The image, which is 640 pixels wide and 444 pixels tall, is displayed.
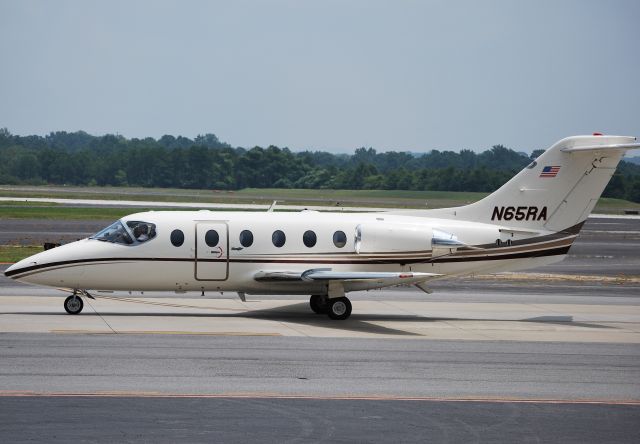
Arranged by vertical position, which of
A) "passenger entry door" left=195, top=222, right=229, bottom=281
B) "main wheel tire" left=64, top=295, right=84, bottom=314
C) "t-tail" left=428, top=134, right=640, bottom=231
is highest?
"t-tail" left=428, top=134, right=640, bottom=231

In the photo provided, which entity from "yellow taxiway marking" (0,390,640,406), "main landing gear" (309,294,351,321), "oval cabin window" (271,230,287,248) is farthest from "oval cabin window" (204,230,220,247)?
"yellow taxiway marking" (0,390,640,406)

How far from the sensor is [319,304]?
1124 inches

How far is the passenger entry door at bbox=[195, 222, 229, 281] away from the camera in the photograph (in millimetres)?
27328

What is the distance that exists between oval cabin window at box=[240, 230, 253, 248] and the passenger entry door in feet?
1.31

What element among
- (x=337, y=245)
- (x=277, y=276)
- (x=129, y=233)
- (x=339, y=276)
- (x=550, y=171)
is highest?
(x=550, y=171)

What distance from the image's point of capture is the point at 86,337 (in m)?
23.0

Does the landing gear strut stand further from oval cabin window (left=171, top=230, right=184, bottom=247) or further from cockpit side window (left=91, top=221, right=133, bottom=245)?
oval cabin window (left=171, top=230, right=184, bottom=247)

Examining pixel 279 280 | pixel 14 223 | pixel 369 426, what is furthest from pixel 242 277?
pixel 14 223

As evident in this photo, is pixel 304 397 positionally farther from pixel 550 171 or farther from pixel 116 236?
pixel 550 171

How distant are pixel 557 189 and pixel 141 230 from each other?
11.3 metres

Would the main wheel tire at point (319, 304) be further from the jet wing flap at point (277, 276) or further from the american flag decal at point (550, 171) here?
the american flag decal at point (550, 171)

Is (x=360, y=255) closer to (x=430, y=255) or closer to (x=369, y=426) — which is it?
(x=430, y=255)

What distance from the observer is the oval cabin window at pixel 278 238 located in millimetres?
27797

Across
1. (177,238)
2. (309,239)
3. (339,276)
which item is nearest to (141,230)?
(177,238)
